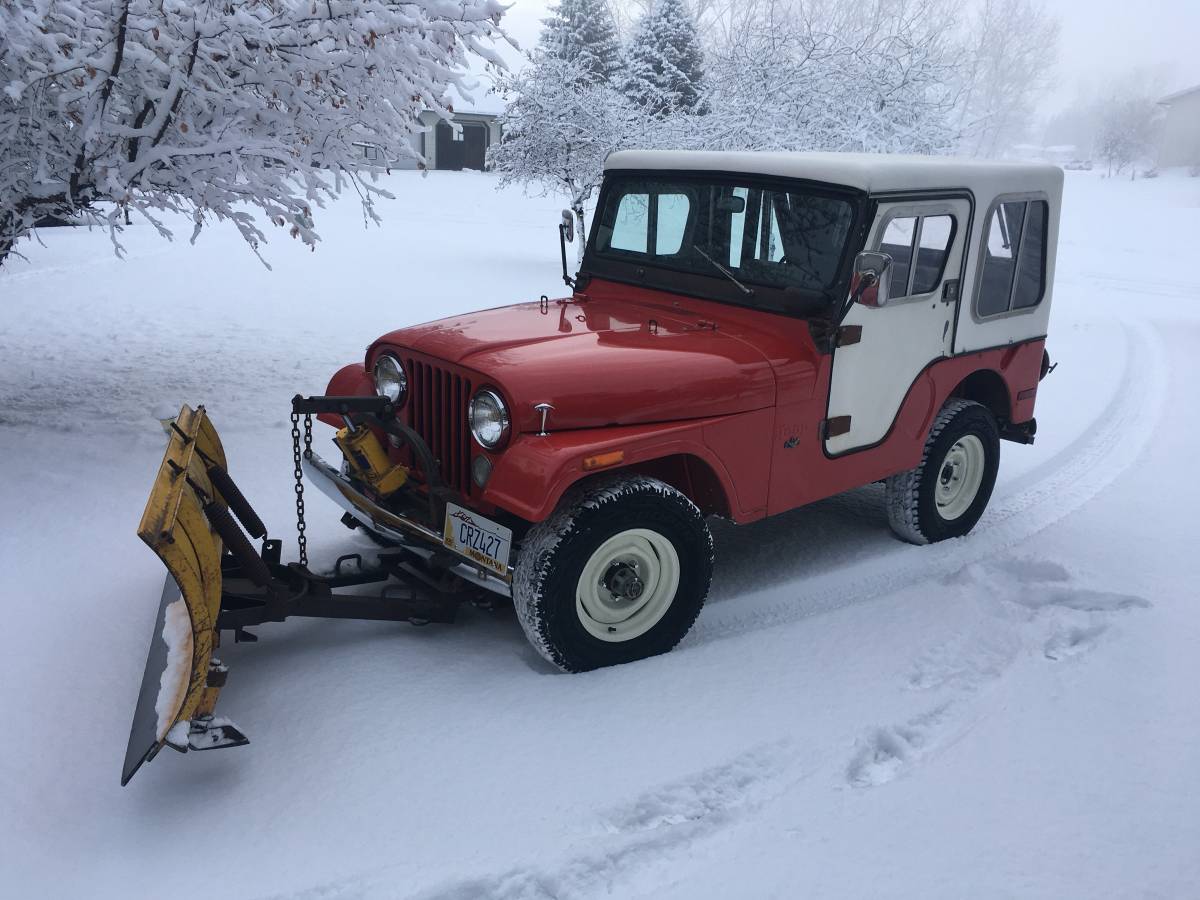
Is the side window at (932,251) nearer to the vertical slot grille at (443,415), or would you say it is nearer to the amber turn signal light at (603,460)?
the amber turn signal light at (603,460)

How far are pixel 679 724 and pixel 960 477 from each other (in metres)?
2.80

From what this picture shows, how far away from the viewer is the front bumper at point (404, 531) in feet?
12.9

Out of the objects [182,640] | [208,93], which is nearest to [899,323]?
[182,640]

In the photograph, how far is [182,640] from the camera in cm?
344

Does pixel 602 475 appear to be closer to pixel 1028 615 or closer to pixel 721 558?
pixel 721 558

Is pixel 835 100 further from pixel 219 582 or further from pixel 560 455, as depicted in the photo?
pixel 219 582

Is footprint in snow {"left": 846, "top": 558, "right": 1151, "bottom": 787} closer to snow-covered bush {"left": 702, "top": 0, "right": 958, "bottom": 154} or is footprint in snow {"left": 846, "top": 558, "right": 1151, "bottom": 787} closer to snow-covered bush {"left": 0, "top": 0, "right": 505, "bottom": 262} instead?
snow-covered bush {"left": 0, "top": 0, "right": 505, "bottom": 262}

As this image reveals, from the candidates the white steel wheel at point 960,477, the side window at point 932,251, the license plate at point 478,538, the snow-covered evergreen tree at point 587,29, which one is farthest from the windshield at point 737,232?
the snow-covered evergreen tree at point 587,29

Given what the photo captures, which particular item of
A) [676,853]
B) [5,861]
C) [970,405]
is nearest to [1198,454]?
[970,405]

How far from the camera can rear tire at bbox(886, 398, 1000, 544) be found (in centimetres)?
538

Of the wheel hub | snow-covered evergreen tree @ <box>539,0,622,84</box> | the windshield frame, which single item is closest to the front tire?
the wheel hub

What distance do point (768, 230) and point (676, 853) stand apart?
9.46ft

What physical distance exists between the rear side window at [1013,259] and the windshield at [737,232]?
1.21 metres

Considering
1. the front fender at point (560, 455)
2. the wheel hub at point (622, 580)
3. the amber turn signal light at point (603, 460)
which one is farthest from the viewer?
the wheel hub at point (622, 580)
